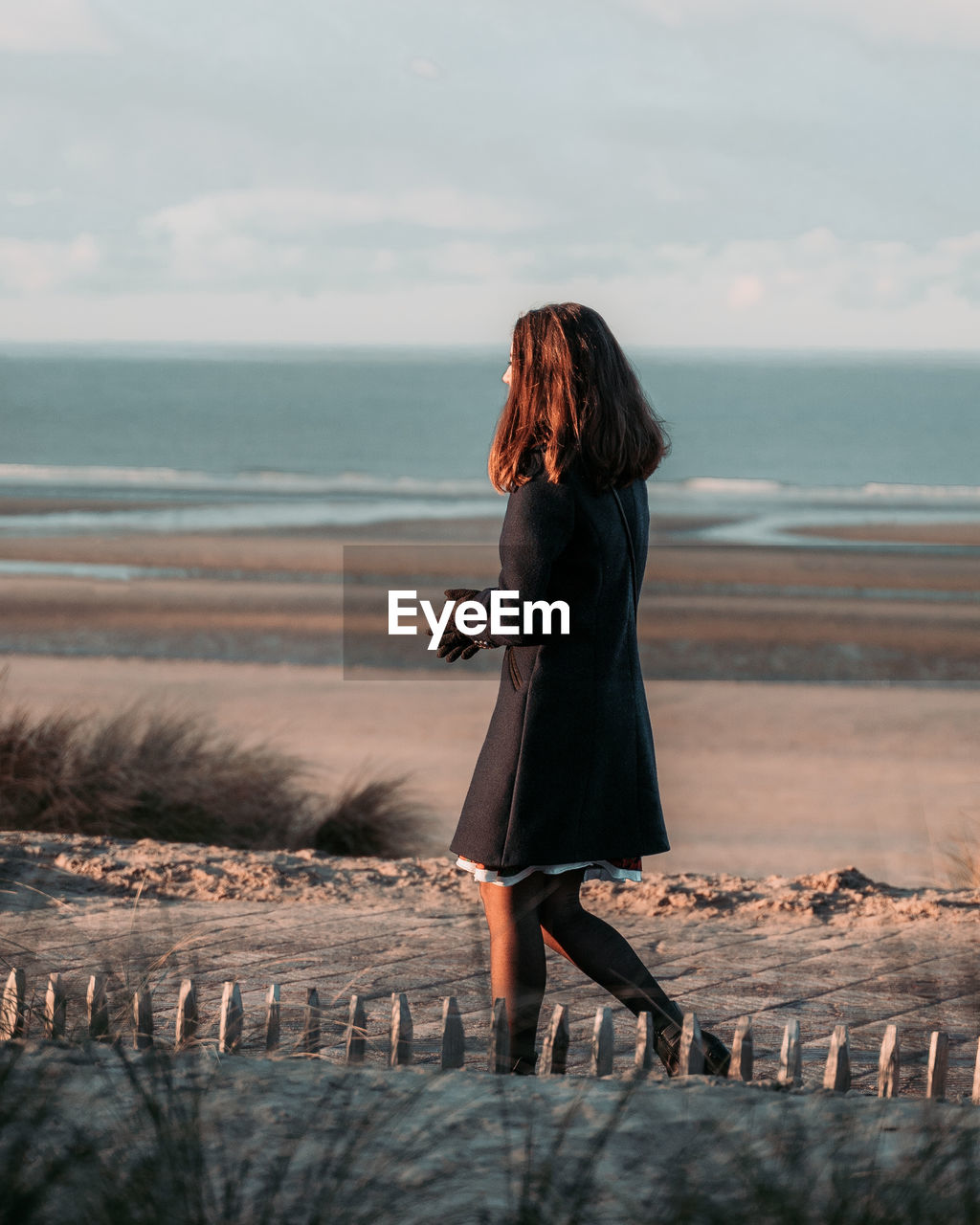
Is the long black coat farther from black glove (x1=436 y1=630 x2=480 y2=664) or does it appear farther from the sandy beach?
the sandy beach

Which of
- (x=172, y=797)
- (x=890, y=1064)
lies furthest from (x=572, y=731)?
(x=172, y=797)

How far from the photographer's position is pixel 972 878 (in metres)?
5.85

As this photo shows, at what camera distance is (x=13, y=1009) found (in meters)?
3.06

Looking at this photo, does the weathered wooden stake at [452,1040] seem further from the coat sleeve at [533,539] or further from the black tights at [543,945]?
the coat sleeve at [533,539]

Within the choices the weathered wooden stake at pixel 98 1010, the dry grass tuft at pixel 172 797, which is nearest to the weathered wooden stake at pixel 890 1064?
the weathered wooden stake at pixel 98 1010

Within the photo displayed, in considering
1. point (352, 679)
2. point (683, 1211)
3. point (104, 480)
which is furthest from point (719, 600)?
point (104, 480)

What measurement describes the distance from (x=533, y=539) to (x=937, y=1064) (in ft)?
4.52

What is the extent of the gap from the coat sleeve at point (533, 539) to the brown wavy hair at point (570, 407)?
0.05m

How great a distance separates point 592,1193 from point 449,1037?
0.77 m

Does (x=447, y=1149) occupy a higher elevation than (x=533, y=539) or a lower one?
lower

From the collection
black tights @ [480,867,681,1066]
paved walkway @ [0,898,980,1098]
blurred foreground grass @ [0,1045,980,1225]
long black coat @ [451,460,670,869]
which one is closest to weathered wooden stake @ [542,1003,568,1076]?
blurred foreground grass @ [0,1045,980,1225]

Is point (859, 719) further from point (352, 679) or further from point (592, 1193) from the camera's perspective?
point (592, 1193)

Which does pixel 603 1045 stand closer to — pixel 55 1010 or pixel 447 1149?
pixel 447 1149

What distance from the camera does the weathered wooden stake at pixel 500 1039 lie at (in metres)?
2.97
